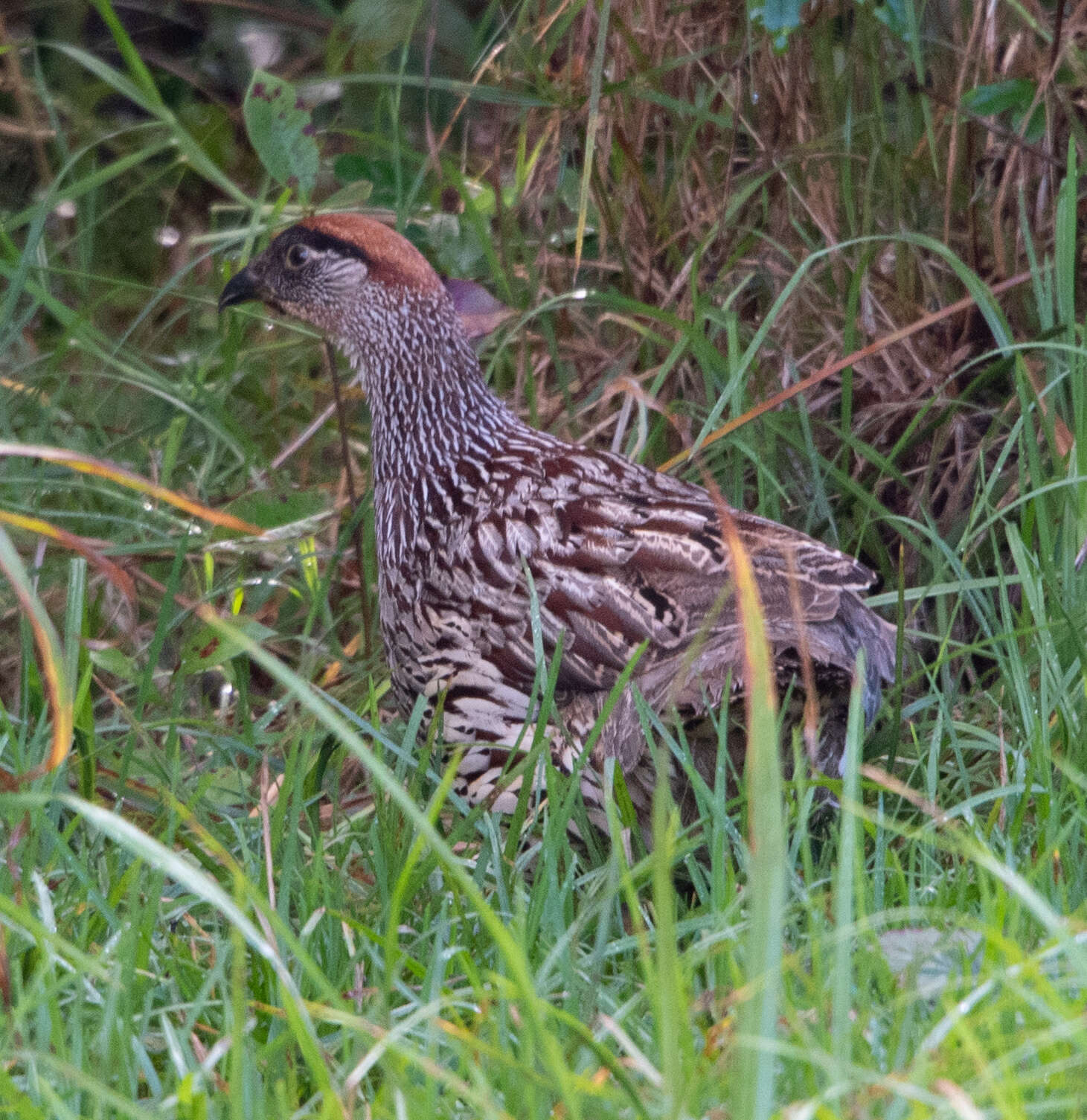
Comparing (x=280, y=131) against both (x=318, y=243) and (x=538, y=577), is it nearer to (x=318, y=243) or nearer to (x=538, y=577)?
(x=318, y=243)

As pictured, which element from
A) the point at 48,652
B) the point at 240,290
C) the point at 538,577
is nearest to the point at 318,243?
the point at 240,290

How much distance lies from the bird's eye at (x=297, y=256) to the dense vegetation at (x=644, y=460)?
23cm

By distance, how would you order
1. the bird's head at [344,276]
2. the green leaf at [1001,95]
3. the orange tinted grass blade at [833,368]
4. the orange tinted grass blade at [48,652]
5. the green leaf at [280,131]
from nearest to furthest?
the orange tinted grass blade at [48,652] < the orange tinted grass blade at [833,368] < the green leaf at [1001,95] < the bird's head at [344,276] < the green leaf at [280,131]

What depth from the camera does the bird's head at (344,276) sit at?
12.4 ft

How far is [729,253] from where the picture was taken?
411cm

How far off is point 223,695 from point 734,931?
2.06m

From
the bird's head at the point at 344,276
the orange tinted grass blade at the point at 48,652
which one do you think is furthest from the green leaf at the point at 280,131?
the orange tinted grass blade at the point at 48,652

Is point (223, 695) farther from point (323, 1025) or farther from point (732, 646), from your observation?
point (323, 1025)

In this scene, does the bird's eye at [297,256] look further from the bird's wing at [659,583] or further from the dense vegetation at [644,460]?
the bird's wing at [659,583]

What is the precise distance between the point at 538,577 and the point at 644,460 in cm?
98

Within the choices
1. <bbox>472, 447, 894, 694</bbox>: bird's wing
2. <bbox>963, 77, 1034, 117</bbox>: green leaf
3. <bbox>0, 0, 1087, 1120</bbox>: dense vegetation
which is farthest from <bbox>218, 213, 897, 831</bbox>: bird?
<bbox>963, 77, 1034, 117</bbox>: green leaf

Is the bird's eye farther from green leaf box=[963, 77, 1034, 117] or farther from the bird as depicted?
green leaf box=[963, 77, 1034, 117]

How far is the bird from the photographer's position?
9.66ft

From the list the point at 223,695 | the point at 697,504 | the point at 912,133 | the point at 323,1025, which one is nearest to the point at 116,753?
the point at 223,695
